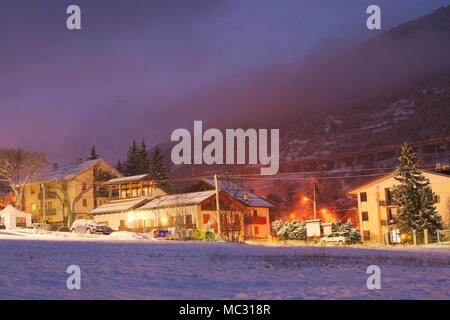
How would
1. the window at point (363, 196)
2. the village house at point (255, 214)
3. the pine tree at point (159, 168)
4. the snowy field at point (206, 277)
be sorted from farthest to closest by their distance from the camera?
the pine tree at point (159, 168) → the village house at point (255, 214) → the window at point (363, 196) → the snowy field at point (206, 277)

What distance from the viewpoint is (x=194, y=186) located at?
9181 centimetres

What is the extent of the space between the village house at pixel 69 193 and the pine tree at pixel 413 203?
56.9 m

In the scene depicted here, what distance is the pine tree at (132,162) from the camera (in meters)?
115

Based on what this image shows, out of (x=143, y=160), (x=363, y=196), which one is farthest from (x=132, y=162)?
(x=363, y=196)

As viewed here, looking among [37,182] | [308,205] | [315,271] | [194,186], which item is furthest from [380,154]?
[315,271]

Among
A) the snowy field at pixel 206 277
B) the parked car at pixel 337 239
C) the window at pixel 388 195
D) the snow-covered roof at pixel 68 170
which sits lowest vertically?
the parked car at pixel 337 239

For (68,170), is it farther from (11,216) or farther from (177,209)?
(177,209)

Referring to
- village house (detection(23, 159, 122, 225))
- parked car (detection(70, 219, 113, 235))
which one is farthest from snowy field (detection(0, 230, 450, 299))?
village house (detection(23, 159, 122, 225))

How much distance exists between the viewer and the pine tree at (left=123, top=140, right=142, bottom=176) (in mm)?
114562

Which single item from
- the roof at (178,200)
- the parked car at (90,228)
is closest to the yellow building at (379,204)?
the roof at (178,200)

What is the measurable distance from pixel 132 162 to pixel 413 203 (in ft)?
235

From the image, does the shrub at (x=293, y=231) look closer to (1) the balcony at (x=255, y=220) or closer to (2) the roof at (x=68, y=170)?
(1) the balcony at (x=255, y=220)
